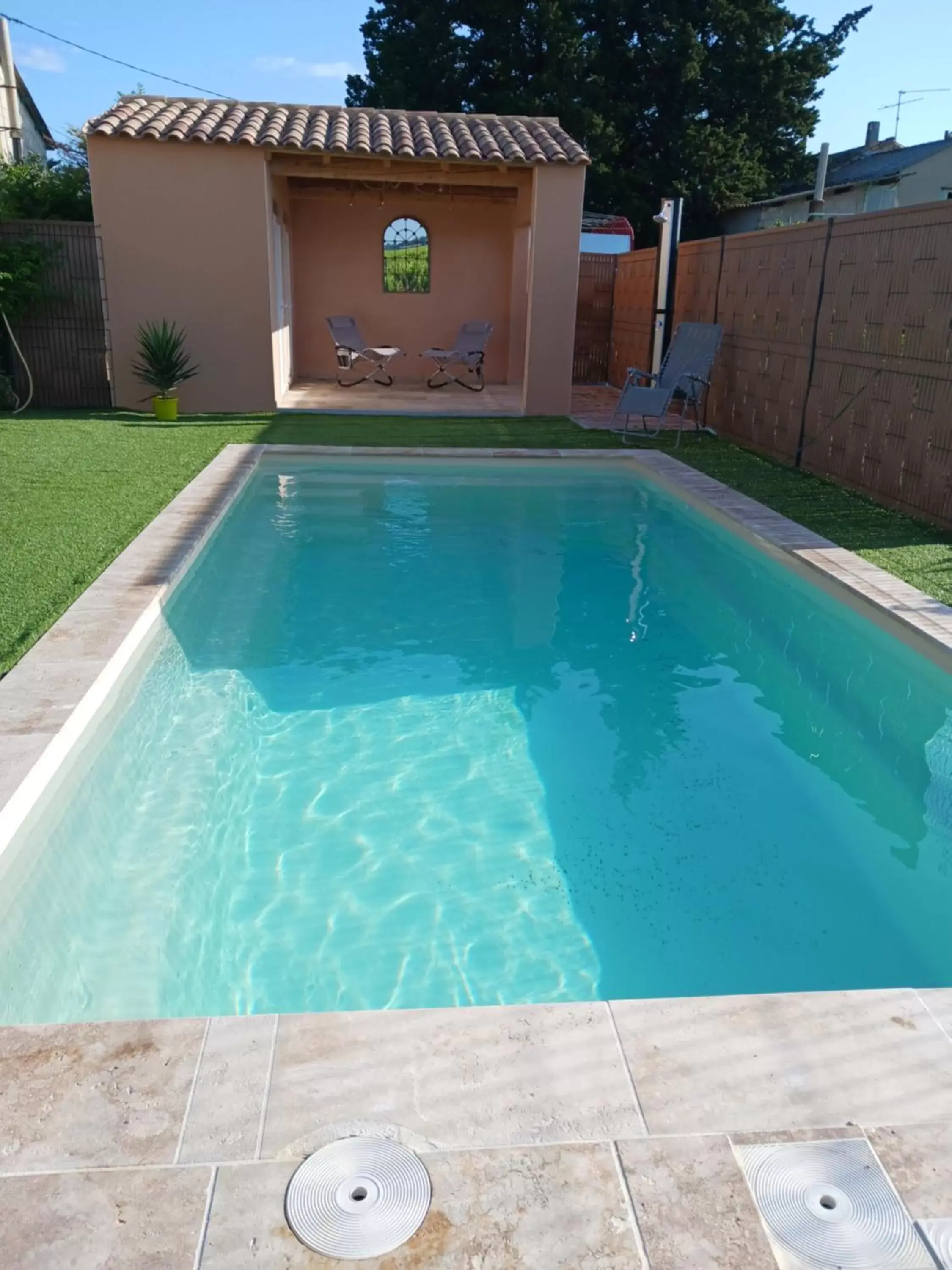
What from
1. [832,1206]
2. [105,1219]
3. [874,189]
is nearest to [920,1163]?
[832,1206]

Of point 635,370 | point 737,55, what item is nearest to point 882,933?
point 635,370

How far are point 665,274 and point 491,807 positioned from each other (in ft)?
31.6

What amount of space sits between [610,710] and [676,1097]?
108 inches

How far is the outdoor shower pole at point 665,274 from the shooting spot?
454 inches

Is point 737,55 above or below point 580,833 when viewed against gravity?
above

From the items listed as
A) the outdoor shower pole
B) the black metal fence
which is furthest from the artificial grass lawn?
the outdoor shower pole

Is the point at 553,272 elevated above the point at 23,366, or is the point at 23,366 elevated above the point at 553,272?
the point at 553,272

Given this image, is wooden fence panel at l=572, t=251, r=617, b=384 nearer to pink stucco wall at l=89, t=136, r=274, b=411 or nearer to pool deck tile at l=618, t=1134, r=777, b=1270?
pink stucco wall at l=89, t=136, r=274, b=411

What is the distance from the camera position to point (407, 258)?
14664 mm

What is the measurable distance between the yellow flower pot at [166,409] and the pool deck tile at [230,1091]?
9.49m

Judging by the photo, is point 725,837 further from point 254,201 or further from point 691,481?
point 254,201

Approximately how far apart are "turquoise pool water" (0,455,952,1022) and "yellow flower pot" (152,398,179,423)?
5107 millimetres

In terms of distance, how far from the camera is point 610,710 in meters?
4.61

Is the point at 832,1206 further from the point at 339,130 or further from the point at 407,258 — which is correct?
the point at 407,258
